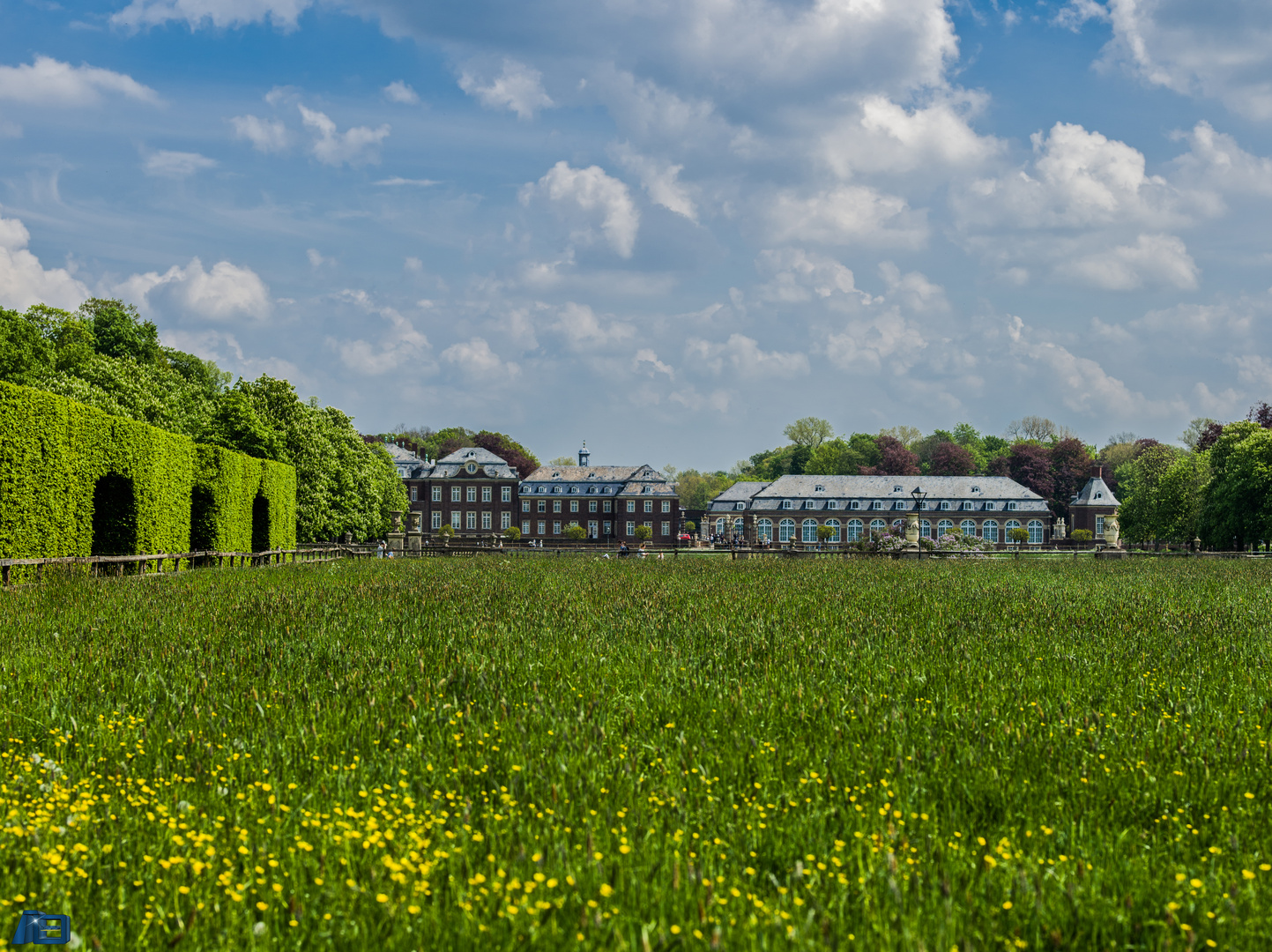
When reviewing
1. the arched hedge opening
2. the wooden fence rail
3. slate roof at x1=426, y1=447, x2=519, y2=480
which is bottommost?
the wooden fence rail

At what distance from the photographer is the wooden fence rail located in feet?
57.8

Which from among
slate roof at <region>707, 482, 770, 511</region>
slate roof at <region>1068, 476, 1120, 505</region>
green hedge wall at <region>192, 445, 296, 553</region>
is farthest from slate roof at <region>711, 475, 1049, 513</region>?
green hedge wall at <region>192, 445, 296, 553</region>

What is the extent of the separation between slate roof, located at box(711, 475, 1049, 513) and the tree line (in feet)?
160

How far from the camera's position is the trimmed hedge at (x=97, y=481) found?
1812 cm

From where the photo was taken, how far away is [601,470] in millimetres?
106562

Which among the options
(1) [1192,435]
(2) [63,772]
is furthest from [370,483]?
(1) [1192,435]

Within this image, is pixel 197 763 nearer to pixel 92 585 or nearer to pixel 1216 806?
pixel 1216 806

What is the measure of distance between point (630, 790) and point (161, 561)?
2388 cm

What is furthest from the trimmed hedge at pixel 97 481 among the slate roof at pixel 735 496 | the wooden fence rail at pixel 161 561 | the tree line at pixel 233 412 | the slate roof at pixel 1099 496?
the slate roof at pixel 1099 496

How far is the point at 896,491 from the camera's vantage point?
3787 inches

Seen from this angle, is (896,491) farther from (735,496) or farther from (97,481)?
(97,481)

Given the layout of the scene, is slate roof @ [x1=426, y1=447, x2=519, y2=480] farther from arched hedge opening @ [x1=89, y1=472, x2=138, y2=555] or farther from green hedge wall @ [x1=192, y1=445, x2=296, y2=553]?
arched hedge opening @ [x1=89, y1=472, x2=138, y2=555]

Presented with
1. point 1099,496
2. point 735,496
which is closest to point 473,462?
point 735,496

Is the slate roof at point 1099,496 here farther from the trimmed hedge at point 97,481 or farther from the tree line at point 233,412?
the trimmed hedge at point 97,481
